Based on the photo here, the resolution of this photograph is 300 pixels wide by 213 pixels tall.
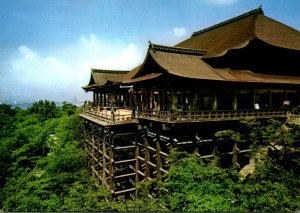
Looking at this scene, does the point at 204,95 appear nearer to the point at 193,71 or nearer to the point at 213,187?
the point at 193,71

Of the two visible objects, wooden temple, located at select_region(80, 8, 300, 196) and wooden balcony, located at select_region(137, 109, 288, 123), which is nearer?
wooden balcony, located at select_region(137, 109, 288, 123)

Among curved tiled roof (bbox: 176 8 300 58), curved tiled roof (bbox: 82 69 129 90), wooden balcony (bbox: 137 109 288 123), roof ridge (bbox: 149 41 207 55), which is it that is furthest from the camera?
curved tiled roof (bbox: 82 69 129 90)

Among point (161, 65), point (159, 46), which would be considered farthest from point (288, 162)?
point (159, 46)

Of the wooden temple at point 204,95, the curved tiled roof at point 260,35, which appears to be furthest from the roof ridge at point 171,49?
the curved tiled roof at point 260,35

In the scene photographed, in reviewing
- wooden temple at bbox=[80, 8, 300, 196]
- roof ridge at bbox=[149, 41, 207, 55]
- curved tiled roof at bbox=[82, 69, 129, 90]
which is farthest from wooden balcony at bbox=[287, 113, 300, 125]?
curved tiled roof at bbox=[82, 69, 129, 90]

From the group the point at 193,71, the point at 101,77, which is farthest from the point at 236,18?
the point at 101,77

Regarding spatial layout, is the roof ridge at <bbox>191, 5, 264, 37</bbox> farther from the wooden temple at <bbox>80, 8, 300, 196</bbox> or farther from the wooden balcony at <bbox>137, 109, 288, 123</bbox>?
the wooden balcony at <bbox>137, 109, 288, 123</bbox>

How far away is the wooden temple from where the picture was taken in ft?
45.4

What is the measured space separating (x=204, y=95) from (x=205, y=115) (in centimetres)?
269

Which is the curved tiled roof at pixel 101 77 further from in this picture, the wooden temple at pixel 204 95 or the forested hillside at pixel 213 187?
the forested hillside at pixel 213 187

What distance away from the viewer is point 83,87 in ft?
97.4

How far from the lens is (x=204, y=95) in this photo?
1596cm

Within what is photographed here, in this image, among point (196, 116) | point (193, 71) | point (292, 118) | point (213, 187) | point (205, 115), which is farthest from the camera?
point (292, 118)

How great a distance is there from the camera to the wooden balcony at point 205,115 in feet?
42.4
